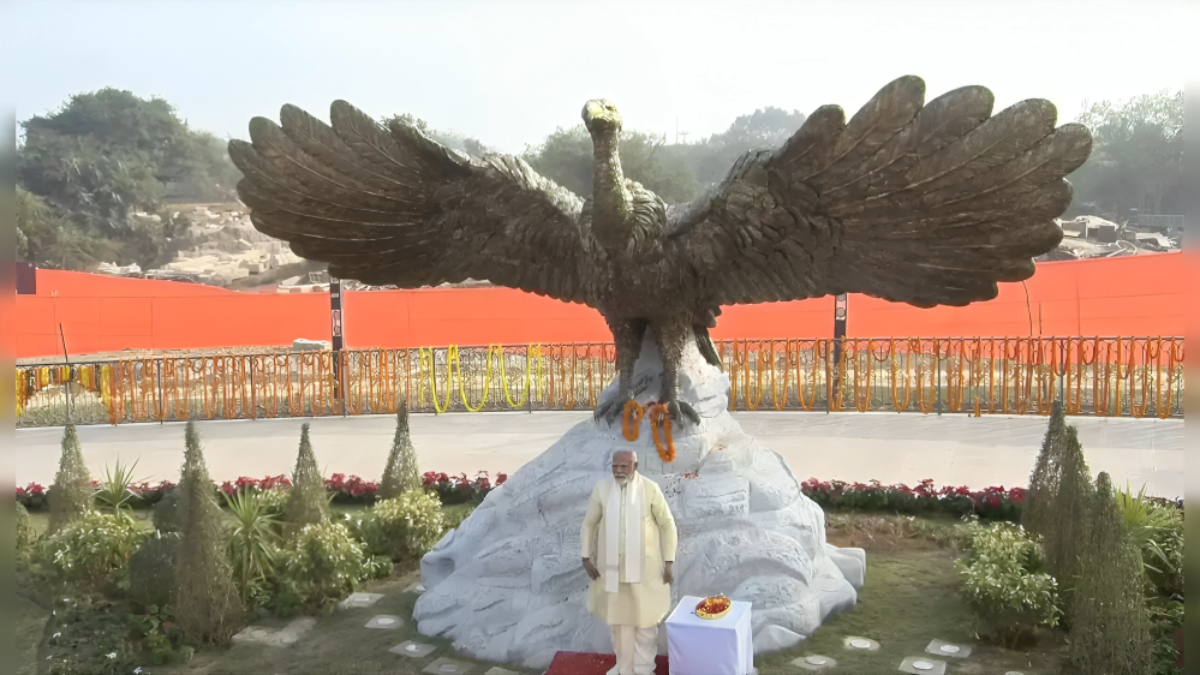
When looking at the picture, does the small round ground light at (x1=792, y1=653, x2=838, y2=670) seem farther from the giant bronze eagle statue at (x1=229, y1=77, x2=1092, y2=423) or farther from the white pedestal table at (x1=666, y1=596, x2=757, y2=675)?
the giant bronze eagle statue at (x1=229, y1=77, x2=1092, y2=423)

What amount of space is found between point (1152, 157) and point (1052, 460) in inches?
426

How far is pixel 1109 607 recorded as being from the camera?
4047mm

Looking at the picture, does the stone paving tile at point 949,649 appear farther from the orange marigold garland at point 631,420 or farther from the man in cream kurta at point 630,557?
the orange marigold garland at point 631,420

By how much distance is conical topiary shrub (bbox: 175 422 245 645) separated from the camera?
4809 mm

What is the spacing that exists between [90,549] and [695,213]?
14.8 ft

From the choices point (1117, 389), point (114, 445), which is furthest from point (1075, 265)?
point (114, 445)

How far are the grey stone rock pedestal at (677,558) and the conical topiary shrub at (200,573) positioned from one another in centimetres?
112

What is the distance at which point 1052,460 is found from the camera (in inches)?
225

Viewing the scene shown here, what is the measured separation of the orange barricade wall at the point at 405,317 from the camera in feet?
38.3

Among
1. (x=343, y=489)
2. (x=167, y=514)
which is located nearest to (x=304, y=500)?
(x=167, y=514)

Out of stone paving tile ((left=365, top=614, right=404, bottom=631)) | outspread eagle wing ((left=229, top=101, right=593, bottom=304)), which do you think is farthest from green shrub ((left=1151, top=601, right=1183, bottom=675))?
stone paving tile ((left=365, top=614, right=404, bottom=631))

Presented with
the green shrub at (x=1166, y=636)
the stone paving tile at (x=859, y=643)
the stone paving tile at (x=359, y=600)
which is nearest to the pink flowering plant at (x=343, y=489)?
the stone paving tile at (x=359, y=600)

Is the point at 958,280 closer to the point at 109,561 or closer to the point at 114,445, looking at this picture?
the point at 109,561

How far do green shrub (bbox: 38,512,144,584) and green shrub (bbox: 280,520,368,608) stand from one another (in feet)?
3.54
